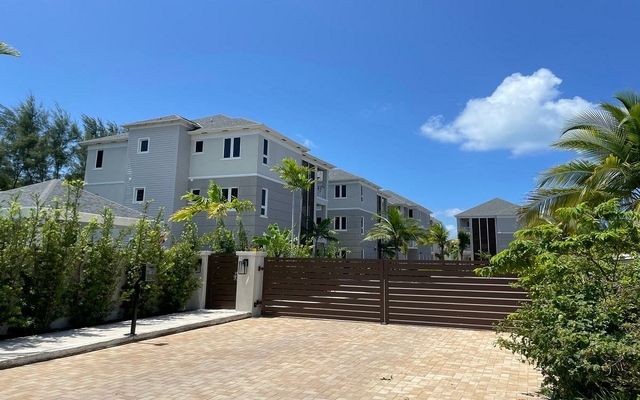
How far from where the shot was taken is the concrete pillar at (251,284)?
37.1 feet

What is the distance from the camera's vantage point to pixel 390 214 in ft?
103

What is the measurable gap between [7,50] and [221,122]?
16.2m

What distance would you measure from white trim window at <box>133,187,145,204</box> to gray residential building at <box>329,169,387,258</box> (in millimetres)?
16704

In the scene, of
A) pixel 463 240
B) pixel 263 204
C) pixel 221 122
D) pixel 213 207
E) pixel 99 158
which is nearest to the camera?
pixel 213 207

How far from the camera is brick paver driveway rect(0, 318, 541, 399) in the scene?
481 centimetres

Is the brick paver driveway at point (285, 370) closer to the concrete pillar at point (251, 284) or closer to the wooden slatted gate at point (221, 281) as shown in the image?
the concrete pillar at point (251, 284)

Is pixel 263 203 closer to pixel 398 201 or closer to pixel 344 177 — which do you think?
pixel 344 177

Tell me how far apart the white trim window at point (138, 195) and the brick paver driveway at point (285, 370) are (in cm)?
A: 1731

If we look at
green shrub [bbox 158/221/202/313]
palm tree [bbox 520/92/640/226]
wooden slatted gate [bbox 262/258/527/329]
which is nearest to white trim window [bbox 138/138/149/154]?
green shrub [bbox 158/221/202/313]

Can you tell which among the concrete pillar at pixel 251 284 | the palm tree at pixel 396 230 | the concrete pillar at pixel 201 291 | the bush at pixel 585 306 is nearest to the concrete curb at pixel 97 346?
the concrete pillar at pixel 251 284

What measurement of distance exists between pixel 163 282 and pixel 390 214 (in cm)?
2319

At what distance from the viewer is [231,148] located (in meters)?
23.3

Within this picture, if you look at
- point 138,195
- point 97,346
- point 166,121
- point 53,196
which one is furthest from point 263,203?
point 97,346

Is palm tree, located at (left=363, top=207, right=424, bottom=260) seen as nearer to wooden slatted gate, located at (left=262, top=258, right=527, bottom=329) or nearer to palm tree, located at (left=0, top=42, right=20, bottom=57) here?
wooden slatted gate, located at (left=262, top=258, right=527, bottom=329)
